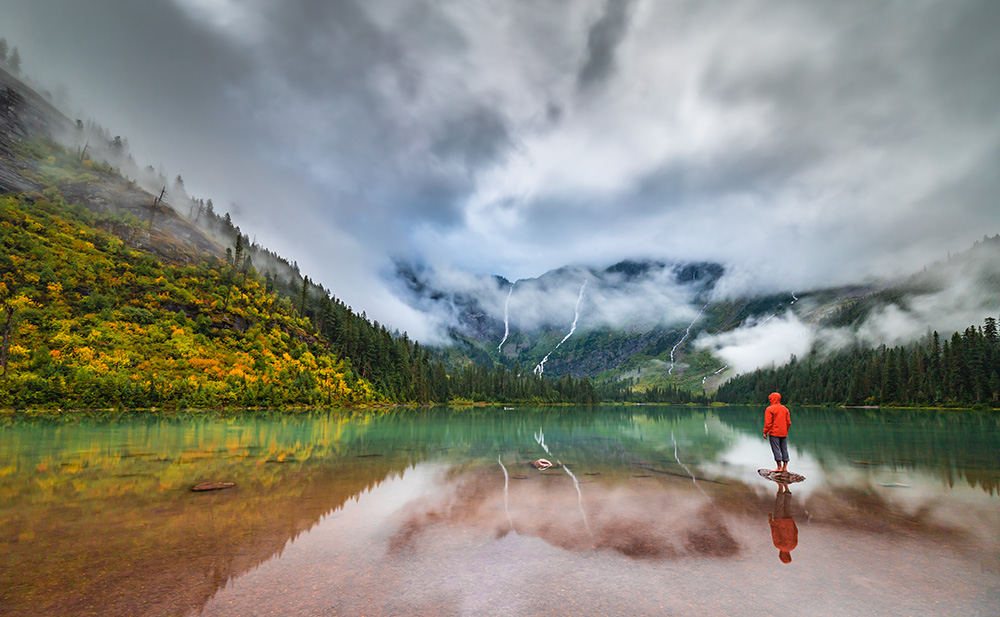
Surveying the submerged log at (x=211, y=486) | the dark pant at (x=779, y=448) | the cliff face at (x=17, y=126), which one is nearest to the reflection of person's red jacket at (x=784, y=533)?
the dark pant at (x=779, y=448)

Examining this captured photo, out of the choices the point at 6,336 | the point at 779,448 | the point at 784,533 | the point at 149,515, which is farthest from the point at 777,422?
the point at 6,336

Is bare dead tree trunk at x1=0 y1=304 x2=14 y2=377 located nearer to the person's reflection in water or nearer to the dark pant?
the person's reflection in water

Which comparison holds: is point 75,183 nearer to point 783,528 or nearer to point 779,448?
point 779,448

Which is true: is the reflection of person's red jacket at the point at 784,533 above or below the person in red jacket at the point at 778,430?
below

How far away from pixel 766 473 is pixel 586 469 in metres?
9.14

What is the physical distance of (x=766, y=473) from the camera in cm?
2191

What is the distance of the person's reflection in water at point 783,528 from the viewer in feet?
36.5

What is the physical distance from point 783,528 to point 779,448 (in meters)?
11.3

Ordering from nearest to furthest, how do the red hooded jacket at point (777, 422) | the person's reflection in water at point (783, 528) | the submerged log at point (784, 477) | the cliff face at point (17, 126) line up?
1. the person's reflection in water at point (783, 528)
2. the submerged log at point (784, 477)
3. the red hooded jacket at point (777, 422)
4. the cliff face at point (17, 126)

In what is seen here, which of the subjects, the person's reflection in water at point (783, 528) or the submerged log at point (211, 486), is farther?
the submerged log at point (211, 486)

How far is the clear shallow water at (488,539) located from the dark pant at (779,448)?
1698 mm

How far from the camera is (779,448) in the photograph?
2261 centimetres

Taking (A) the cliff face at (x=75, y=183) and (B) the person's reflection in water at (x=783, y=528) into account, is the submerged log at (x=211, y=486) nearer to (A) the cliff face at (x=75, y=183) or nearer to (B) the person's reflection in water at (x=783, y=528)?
(B) the person's reflection in water at (x=783, y=528)

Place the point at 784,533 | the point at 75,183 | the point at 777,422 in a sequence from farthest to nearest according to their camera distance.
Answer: the point at 75,183 → the point at 777,422 → the point at 784,533
